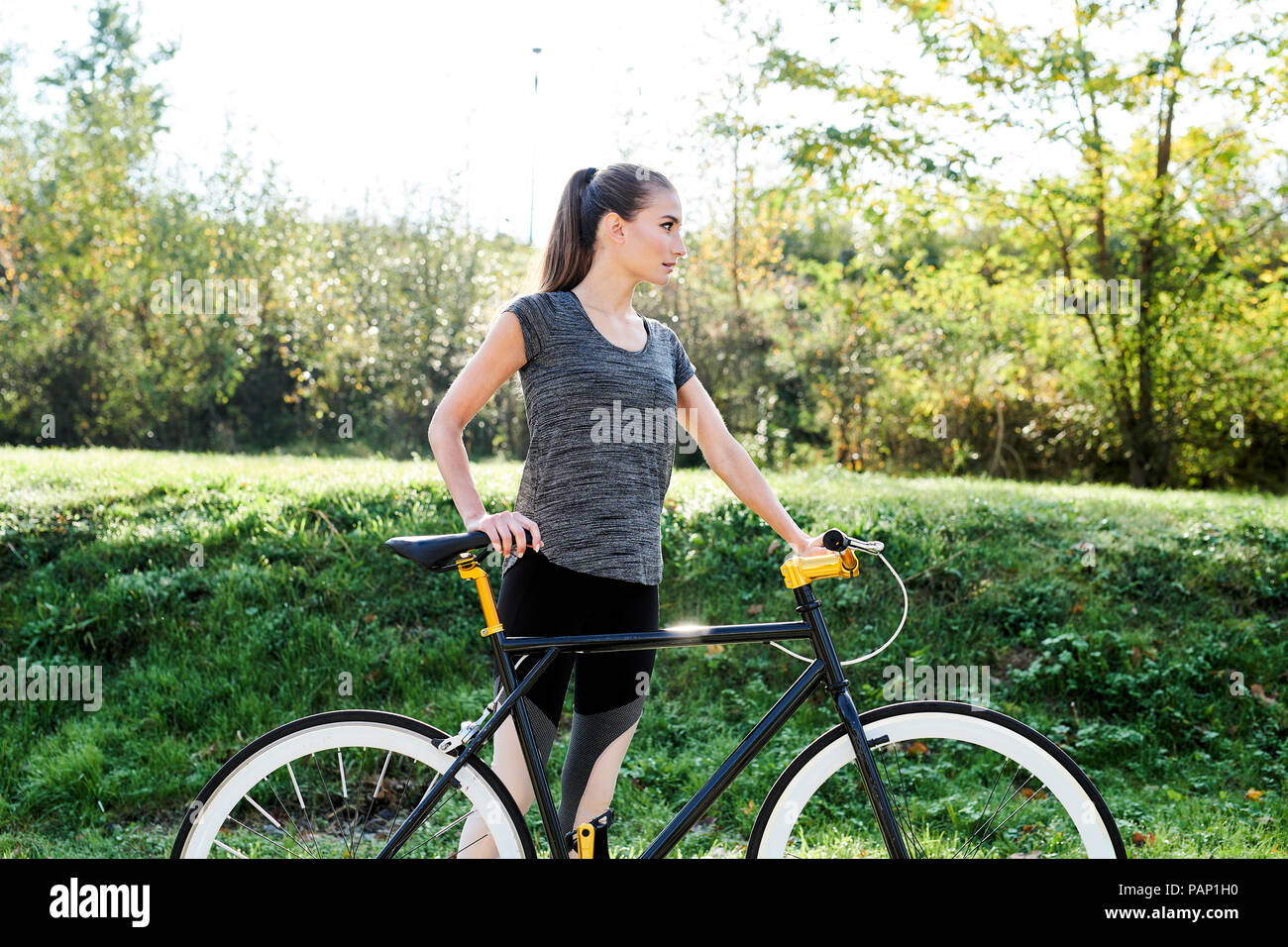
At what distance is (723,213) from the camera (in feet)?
42.2

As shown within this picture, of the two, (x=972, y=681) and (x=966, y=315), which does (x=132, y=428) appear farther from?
(x=972, y=681)

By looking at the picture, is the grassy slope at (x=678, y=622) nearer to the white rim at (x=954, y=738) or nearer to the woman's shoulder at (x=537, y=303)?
the white rim at (x=954, y=738)

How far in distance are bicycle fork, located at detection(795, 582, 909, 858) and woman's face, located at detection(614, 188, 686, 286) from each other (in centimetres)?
81

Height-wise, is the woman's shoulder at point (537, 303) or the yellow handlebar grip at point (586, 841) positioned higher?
the woman's shoulder at point (537, 303)

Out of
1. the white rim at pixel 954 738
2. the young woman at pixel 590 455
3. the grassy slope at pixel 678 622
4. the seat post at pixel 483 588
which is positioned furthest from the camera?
the grassy slope at pixel 678 622

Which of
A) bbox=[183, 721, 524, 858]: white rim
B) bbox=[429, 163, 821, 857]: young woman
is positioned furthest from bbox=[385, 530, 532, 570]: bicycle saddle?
bbox=[183, 721, 524, 858]: white rim

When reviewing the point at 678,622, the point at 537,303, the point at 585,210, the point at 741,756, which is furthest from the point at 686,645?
the point at 678,622

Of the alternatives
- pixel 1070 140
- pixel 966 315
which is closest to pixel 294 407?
pixel 966 315

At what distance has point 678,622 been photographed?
5672 mm

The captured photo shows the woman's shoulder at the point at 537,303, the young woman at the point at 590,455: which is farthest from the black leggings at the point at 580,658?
the woman's shoulder at the point at 537,303

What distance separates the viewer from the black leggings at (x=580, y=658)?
7.68 ft

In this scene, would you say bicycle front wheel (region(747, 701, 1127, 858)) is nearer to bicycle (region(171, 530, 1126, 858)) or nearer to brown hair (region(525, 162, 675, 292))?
bicycle (region(171, 530, 1126, 858))

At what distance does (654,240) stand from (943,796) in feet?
9.68

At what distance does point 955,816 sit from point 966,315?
7.82 meters
